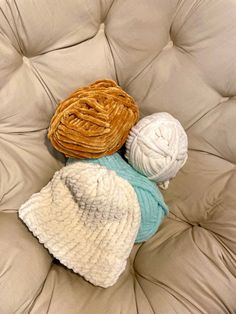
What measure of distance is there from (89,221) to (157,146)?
0.62 ft

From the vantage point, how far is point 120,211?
0.72 metres

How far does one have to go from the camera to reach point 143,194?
75cm

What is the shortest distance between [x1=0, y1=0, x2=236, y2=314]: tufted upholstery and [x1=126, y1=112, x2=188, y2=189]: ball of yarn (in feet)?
0.21

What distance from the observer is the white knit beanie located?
28.1 inches

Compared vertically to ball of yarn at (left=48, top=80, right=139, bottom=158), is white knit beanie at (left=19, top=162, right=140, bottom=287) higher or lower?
lower

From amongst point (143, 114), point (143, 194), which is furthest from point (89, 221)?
point (143, 114)

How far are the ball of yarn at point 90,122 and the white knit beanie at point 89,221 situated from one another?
0.13 ft

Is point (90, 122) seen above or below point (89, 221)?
above

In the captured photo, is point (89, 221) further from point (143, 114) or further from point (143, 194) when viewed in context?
point (143, 114)

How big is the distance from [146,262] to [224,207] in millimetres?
186

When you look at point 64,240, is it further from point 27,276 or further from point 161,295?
point 161,295

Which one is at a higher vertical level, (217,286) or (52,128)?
(52,128)

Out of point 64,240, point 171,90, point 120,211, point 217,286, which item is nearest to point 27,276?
point 64,240

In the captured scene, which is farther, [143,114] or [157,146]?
[143,114]
